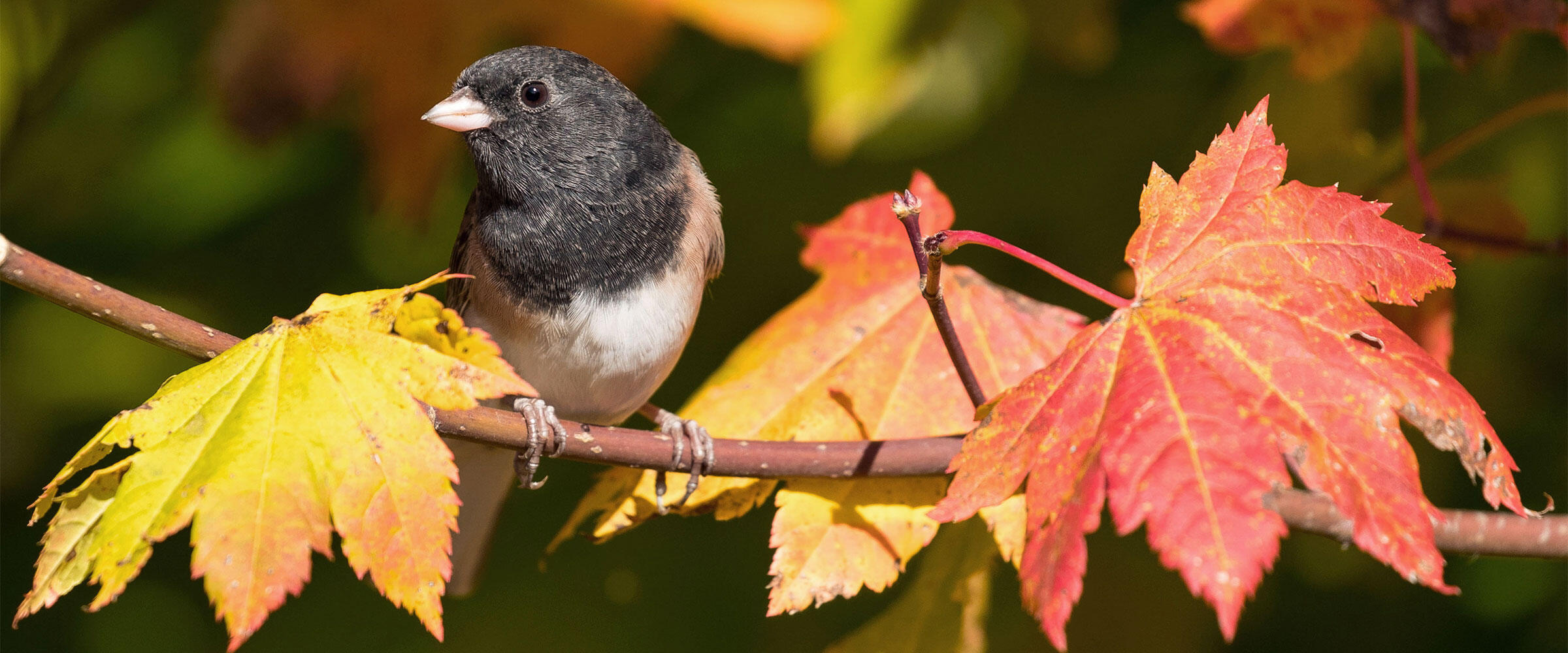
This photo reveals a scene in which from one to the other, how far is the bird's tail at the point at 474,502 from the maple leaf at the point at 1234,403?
1.01m

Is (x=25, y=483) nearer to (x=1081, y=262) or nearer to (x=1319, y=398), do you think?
(x=1081, y=262)

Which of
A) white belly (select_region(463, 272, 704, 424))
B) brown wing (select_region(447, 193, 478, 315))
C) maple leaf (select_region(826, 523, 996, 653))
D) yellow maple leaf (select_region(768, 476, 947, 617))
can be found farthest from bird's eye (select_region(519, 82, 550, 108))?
maple leaf (select_region(826, 523, 996, 653))

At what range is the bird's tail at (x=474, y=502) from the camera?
5.68 feet

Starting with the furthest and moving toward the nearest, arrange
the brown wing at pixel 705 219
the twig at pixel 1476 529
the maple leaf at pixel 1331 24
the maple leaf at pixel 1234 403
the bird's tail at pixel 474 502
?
the bird's tail at pixel 474 502 < the brown wing at pixel 705 219 < the maple leaf at pixel 1331 24 < the twig at pixel 1476 529 < the maple leaf at pixel 1234 403

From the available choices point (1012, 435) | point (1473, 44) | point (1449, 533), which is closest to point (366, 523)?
point (1012, 435)

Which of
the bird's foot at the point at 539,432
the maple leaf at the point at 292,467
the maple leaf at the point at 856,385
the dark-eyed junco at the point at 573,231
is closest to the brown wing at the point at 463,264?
the dark-eyed junco at the point at 573,231

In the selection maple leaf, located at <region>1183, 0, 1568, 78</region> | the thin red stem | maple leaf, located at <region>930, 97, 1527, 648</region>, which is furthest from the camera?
maple leaf, located at <region>1183, 0, 1568, 78</region>

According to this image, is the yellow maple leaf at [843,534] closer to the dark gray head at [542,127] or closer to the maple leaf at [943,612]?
the maple leaf at [943,612]

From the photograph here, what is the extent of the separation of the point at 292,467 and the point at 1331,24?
53.2 inches

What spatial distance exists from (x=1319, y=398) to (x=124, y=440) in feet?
3.20

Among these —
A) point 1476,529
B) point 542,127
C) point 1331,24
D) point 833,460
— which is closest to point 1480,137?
point 1331,24

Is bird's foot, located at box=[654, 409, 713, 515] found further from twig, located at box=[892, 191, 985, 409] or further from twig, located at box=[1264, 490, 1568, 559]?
twig, located at box=[1264, 490, 1568, 559]

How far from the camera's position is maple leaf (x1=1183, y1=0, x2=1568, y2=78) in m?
1.30

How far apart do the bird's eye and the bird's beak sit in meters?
0.05
